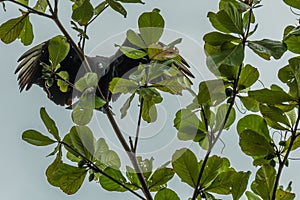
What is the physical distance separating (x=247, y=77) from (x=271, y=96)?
2.6 inches

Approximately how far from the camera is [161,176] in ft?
2.59

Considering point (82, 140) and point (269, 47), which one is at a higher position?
point (269, 47)

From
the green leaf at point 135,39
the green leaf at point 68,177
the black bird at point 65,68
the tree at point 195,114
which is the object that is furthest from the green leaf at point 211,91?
the black bird at point 65,68

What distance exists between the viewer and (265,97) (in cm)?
72

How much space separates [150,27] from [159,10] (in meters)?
0.04

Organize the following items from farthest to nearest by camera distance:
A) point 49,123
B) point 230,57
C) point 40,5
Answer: point 40,5, point 49,123, point 230,57

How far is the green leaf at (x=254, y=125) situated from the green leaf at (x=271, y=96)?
8 cm

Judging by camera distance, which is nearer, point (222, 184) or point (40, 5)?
point (222, 184)

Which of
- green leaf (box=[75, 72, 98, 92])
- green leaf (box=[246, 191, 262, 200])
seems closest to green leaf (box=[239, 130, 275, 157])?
green leaf (box=[246, 191, 262, 200])

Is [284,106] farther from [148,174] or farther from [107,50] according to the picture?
[107,50]

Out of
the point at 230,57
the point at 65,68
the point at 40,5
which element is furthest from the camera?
the point at 65,68

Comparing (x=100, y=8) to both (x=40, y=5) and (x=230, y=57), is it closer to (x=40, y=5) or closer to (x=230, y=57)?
(x=40, y=5)

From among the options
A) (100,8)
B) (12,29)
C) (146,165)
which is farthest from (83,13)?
(146,165)

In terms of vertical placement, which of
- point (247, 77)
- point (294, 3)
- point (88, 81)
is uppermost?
point (294, 3)
